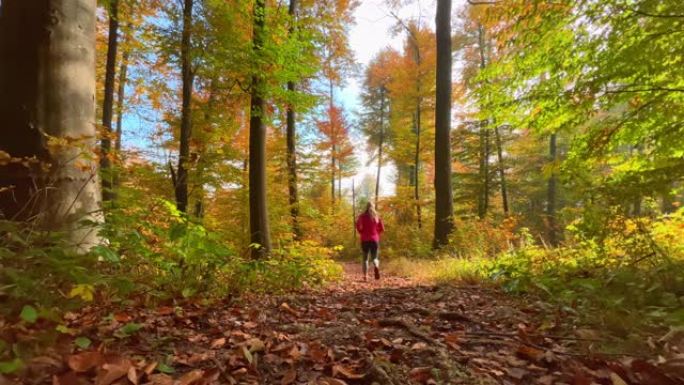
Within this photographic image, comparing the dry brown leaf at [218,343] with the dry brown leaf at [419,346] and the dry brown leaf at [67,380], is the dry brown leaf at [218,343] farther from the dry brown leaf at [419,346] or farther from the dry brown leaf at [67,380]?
the dry brown leaf at [419,346]

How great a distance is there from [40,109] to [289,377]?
8.46ft

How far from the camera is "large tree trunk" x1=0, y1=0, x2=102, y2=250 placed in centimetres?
273

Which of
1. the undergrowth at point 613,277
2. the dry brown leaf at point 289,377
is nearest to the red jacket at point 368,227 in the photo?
the undergrowth at point 613,277

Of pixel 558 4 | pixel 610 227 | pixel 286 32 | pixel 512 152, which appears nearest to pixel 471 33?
pixel 512 152

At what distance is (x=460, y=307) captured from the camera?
4.06 m

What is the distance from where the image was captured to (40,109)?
2779 millimetres

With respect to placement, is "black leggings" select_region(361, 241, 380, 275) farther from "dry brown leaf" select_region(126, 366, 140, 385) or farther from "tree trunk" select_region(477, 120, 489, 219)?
"tree trunk" select_region(477, 120, 489, 219)

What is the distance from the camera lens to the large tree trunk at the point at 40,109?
8.95ft

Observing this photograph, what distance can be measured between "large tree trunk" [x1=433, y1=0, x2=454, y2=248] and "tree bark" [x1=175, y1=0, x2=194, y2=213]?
6.61 m

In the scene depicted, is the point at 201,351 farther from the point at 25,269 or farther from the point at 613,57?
the point at 613,57

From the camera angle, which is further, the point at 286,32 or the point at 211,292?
the point at 286,32

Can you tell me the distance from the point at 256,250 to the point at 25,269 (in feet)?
17.8

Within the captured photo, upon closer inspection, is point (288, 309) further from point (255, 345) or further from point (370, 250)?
point (370, 250)

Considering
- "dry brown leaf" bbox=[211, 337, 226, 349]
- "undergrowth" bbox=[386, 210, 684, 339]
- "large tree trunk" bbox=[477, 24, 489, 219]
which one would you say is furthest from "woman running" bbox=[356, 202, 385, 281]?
"large tree trunk" bbox=[477, 24, 489, 219]
